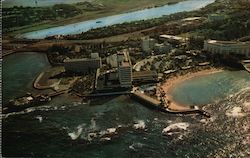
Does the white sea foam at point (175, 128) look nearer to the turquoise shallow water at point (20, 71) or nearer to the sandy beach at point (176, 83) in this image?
the sandy beach at point (176, 83)

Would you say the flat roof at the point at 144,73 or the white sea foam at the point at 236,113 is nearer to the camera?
the white sea foam at the point at 236,113

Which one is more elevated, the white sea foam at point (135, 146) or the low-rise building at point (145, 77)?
the low-rise building at point (145, 77)

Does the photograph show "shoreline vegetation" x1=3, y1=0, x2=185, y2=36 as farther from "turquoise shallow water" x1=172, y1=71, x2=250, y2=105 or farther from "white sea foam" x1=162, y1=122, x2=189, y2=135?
"white sea foam" x1=162, y1=122, x2=189, y2=135

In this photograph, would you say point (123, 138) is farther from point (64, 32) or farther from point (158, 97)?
point (64, 32)

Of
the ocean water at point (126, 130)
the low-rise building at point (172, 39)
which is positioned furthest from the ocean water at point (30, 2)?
the ocean water at point (126, 130)

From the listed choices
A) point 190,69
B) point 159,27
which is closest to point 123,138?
point 190,69

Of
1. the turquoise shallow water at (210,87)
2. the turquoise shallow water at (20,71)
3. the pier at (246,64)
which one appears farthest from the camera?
the turquoise shallow water at (20,71)

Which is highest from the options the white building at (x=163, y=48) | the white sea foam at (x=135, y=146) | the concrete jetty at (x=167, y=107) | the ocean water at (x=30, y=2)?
the ocean water at (x=30, y=2)

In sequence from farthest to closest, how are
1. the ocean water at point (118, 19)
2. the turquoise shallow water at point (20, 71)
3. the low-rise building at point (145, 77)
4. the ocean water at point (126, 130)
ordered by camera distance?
the ocean water at point (118, 19) → the turquoise shallow water at point (20, 71) → the low-rise building at point (145, 77) → the ocean water at point (126, 130)
